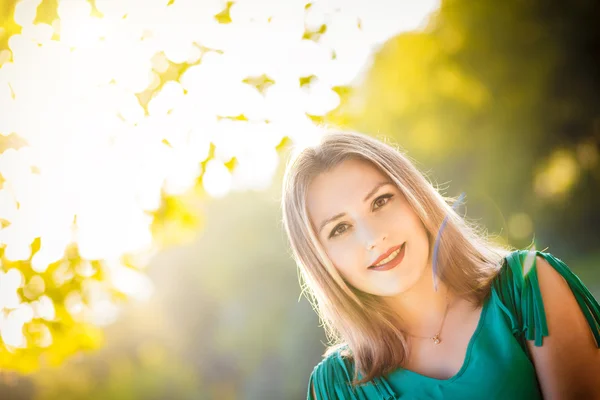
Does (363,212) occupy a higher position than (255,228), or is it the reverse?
(255,228)

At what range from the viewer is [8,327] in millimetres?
4828

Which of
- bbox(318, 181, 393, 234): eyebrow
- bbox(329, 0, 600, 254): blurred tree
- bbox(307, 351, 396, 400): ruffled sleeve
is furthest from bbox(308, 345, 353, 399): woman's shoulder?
bbox(329, 0, 600, 254): blurred tree

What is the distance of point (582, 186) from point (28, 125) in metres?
14.9

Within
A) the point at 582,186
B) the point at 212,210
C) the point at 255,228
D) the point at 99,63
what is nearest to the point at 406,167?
the point at 99,63

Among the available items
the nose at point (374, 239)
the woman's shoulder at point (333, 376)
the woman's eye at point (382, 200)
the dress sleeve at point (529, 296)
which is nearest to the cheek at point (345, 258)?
the nose at point (374, 239)

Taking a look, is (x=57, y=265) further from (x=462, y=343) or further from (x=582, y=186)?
(x=582, y=186)

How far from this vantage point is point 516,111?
53.7 feet

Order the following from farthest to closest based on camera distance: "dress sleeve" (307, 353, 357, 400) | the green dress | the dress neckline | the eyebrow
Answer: "dress sleeve" (307, 353, 357, 400) < the eyebrow < the dress neckline < the green dress

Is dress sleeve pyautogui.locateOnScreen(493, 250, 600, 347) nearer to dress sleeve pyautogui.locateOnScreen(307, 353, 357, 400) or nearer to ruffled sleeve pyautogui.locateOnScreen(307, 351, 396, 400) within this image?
ruffled sleeve pyautogui.locateOnScreen(307, 351, 396, 400)

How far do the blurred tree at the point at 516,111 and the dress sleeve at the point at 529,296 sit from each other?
13592 millimetres

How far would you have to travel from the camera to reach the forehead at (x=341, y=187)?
112 inches

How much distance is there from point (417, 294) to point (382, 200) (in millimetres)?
534

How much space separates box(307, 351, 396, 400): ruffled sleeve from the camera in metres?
2.84

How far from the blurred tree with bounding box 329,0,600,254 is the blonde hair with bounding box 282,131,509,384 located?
44.2 feet
